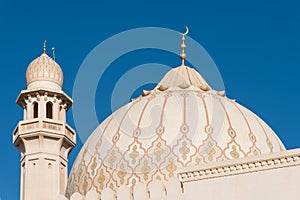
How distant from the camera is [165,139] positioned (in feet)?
46.5

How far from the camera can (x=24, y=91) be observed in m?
15.0

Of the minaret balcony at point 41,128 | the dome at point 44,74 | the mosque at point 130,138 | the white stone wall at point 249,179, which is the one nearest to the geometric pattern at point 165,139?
the mosque at point 130,138

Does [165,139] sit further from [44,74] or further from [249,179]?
[249,179]

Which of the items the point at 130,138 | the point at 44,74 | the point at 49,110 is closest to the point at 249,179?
the point at 130,138

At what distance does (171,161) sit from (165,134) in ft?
1.92

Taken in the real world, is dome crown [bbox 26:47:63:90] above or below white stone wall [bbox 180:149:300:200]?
above

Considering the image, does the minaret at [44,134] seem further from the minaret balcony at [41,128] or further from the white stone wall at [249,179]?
the white stone wall at [249,179]

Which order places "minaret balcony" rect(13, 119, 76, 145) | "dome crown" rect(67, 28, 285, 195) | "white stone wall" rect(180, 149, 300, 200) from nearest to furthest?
1. "white stone wall" rect(180, 149, 300, 200)
2. "dome crown" rect(67, 28, 285, 195)
3. "minaret balcony" rect(13, 119, 76, 145)

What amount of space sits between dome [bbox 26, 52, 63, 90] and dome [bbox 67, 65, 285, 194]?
1.11m

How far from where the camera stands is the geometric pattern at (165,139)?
1398 cm

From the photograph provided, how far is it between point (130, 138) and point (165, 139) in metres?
0.63

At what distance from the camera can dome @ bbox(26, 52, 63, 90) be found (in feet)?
49.8

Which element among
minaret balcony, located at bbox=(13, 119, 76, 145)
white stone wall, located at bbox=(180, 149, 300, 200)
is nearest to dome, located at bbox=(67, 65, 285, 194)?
minaret balcony, located at bbox=(13, 119, 76, 145)

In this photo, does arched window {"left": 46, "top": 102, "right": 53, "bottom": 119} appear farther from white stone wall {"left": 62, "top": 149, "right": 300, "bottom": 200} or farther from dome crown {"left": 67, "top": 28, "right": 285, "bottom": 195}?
white stone wall {"left": 62, "top": 149, "right": 300, "bottom": 200}
